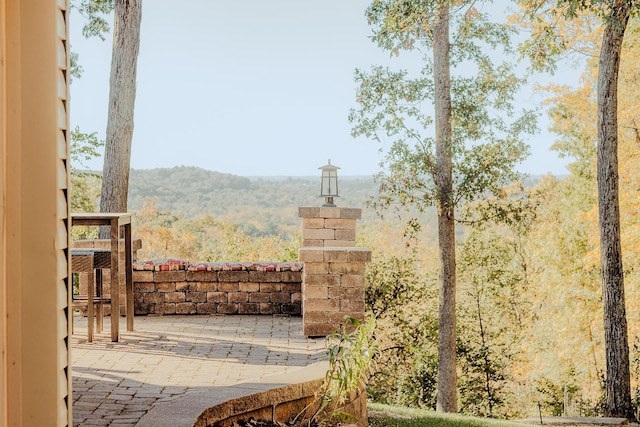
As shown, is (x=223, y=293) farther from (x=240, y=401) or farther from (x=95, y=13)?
(x=95, y=13)

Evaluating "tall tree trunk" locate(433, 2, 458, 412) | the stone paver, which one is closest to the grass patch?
the stone paver

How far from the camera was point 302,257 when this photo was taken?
249 inches

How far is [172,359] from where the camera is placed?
18.6ft

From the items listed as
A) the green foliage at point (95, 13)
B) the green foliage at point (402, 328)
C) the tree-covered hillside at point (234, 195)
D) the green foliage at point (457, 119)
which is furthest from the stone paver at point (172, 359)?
the tree-covered hillside at point (234, 195)

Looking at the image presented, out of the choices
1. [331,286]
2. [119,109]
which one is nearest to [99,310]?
[331,286]

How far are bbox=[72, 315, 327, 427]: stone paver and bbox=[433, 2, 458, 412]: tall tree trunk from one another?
4.74 meters

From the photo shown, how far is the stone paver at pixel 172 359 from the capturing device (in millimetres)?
4367

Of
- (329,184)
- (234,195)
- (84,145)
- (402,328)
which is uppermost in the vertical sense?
(84,145)

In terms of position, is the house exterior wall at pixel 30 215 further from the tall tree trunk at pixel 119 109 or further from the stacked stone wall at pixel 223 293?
the tall tree trunk at pixel 119 109

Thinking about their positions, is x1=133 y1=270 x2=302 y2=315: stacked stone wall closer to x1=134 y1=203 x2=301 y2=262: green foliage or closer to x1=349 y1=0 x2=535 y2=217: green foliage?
x1=349 y1=0 x2=535 y2=217: green foliage

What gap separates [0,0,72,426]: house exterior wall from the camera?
2.53 m

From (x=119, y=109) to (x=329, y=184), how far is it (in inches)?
147

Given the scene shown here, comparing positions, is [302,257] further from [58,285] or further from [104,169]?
[104,169]

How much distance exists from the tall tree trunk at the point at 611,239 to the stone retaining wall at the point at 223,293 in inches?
178
